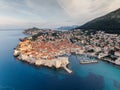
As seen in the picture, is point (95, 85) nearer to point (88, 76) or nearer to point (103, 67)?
point (88, 76)

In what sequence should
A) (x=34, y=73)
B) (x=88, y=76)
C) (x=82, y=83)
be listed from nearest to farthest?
(x=82, y=83), (x=88, y=76), (x=34, y=73)

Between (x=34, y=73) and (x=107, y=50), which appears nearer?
(x=34, y=73)

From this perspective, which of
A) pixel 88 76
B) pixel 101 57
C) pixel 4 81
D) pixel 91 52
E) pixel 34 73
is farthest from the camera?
pixel 91 52

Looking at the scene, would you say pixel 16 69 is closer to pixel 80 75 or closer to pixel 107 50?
pixel 80 75

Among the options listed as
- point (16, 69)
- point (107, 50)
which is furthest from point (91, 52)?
point (16, 69)

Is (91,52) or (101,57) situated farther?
(91,52)

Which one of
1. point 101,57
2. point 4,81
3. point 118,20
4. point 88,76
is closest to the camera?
point 4,81

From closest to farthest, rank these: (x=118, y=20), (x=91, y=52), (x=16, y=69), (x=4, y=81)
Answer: (x=4, y=81) < (x=16, y=69) < (x=91, y=52) < (x=118, y=20)

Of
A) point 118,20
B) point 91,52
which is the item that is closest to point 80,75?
point 91,52
